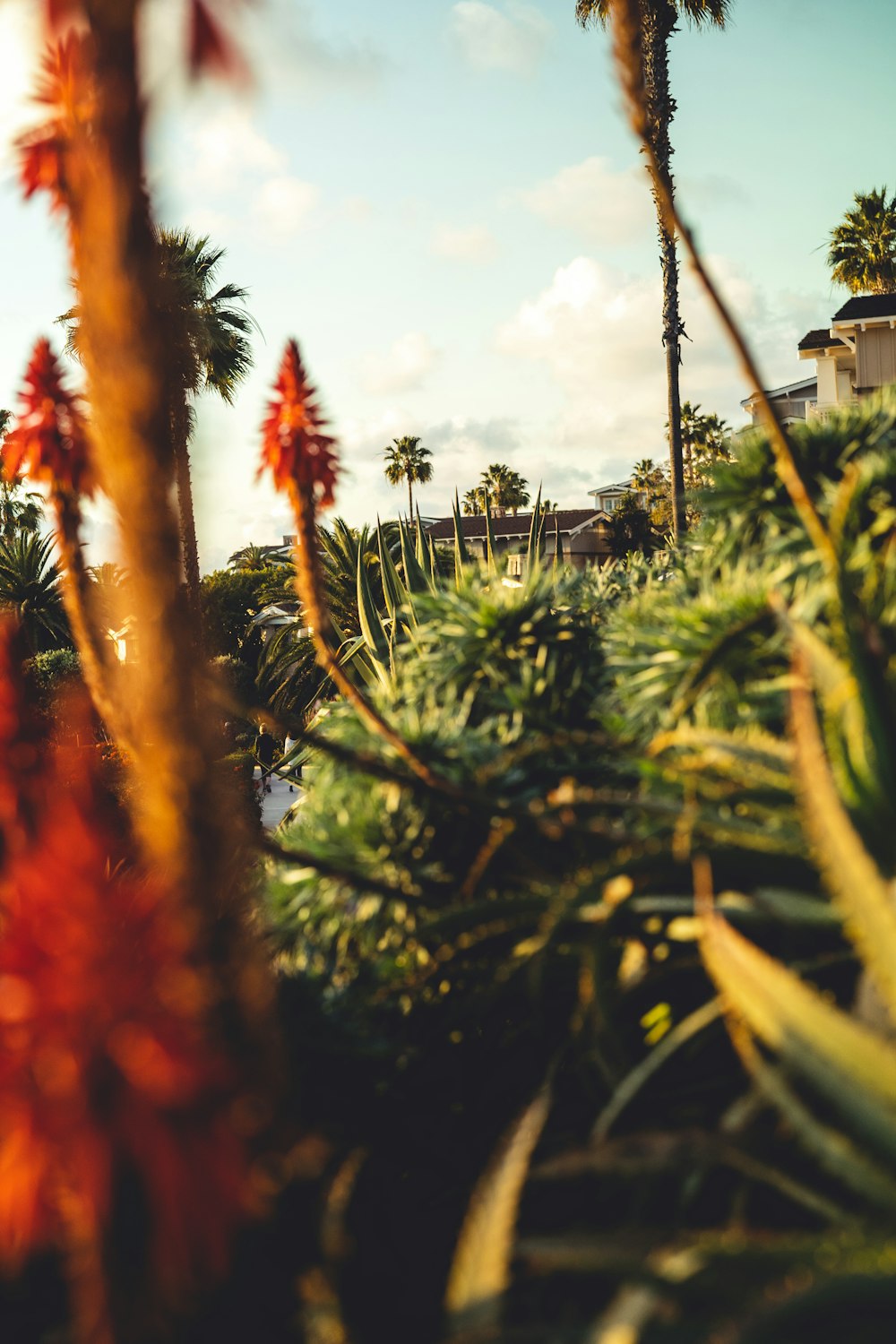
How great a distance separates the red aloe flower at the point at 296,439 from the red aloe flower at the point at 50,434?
736mm

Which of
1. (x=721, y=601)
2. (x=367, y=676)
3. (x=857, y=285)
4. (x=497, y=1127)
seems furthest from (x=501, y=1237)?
(x=857, y=285)

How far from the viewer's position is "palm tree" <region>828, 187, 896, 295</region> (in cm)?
3450

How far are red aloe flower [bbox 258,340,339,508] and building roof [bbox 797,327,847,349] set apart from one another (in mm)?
25891

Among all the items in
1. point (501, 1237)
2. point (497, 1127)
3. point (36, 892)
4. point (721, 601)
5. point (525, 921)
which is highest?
point (721, 601)

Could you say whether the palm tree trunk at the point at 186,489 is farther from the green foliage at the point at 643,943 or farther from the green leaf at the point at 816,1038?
the green leaf at the point at 816,1038

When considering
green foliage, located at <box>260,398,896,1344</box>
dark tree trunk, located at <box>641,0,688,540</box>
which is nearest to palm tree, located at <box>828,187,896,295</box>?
dark tree trunk, located at <box>641,0,688,540</box>

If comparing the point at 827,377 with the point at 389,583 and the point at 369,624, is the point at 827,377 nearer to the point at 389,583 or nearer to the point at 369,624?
the point at 389,583

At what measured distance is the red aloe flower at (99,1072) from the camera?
4.61ft

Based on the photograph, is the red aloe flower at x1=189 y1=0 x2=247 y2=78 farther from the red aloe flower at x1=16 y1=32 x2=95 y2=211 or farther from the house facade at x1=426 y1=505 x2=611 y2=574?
the house facade at x1=426 y1=505 x2=611 y2=574

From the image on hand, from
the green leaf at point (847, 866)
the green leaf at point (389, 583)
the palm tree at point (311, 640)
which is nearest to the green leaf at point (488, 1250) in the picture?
the green leaf at point (847, 866)

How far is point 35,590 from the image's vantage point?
28828mm

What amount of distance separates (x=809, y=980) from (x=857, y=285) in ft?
124

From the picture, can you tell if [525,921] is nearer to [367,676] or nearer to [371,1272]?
[371,1272]

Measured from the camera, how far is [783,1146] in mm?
2338
